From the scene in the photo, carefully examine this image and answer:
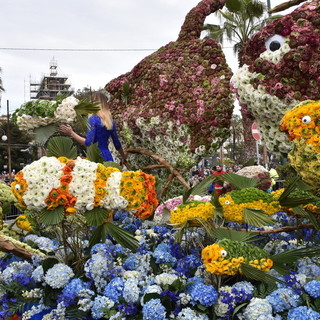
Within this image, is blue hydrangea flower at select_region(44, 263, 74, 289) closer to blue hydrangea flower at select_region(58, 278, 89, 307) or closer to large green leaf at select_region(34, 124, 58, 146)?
blue hydrangea flower at select_region(58, 278, 89, 307)

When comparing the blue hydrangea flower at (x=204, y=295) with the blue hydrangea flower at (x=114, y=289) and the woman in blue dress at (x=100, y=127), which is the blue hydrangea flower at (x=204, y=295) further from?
the woman in blue dress at (x=100, y=127)

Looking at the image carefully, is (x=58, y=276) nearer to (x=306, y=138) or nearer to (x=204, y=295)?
(x=204, y=295)

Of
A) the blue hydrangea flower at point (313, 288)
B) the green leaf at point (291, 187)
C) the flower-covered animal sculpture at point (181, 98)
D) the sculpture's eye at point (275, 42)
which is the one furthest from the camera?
the flower-covered animal sculpture at point (181, 98)

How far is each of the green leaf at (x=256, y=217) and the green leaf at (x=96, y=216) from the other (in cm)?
79

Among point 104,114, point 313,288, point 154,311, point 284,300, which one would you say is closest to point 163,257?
point 154,311

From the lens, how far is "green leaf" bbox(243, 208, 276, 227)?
7.79 ft

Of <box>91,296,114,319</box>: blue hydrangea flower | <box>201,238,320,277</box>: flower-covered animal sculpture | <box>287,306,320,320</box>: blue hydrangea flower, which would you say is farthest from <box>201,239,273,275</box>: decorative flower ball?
<box>91,296,114,319</box>: blue hydrangea flower

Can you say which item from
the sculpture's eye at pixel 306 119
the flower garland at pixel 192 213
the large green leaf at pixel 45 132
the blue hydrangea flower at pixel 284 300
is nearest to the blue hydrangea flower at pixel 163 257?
the flower garland at pixel 192 213

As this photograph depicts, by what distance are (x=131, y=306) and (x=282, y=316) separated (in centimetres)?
76

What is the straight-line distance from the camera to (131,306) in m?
2.26

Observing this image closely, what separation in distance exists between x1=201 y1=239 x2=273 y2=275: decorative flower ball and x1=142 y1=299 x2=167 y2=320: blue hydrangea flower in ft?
0.99

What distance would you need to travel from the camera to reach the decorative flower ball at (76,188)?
2.35 meters

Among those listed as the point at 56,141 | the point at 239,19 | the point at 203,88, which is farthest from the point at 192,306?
the point at 239,19

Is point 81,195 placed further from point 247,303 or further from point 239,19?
point 239,19
